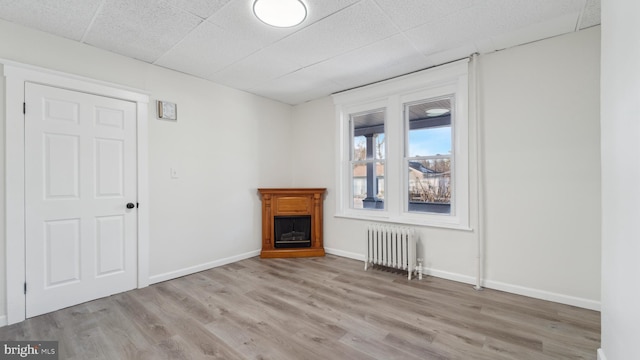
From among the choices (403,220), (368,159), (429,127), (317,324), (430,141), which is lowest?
(317,324)

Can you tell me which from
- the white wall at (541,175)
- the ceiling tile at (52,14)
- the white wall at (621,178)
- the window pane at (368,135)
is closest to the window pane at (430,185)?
the white wall at (541,175)

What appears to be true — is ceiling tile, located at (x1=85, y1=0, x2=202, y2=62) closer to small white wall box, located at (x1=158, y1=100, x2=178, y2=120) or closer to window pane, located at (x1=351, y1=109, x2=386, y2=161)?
small white wall box, located at (x1=158, y1=100, x2=178, y2=120)

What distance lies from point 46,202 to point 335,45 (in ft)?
10.3

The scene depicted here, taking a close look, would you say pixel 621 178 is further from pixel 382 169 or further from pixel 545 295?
pixel 382 169

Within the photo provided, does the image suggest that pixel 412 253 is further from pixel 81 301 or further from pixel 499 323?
pixel 81 301

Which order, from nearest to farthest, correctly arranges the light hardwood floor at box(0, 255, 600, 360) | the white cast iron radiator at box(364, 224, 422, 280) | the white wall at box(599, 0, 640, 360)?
the white wall at box(599, 0, 640, 360) < the light hardwood floor at box(0, 255, 600, 360) < the white cast iron radiator at box(364, 224, 422, 280)

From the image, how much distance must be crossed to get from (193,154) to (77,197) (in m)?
1.26

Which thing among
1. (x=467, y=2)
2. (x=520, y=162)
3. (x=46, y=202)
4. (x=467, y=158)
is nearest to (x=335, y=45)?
(x=467, y=2)

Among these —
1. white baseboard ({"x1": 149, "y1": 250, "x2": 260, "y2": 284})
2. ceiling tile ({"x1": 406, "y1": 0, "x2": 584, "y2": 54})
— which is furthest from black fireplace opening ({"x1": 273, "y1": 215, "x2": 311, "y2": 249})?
ceiling tile ({"x1": 406, "y1": 0, "x2": 584, "y2": 54})

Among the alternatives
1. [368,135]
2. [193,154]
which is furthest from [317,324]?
[368,135]

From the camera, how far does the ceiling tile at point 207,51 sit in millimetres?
2533

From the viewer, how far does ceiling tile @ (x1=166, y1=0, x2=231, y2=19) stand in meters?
2.07

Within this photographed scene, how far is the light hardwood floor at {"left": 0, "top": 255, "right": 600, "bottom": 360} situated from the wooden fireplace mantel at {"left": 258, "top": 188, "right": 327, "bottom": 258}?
1.06 m

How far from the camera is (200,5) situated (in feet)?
6.95
